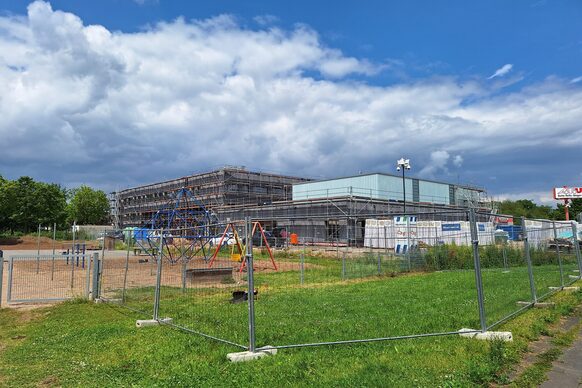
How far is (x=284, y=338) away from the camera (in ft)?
25.3

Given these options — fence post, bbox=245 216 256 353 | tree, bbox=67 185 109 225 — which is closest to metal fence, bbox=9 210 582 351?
fence post, bbox=245 216 256 353

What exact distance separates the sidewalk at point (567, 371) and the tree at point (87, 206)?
4458 inches

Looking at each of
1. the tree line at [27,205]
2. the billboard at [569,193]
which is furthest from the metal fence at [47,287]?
the billboard at [569,193]

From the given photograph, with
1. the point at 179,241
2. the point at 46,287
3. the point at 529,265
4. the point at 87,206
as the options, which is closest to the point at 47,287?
the point at 46,287

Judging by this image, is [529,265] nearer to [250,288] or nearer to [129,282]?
[250,288]

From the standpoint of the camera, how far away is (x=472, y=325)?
8133mm

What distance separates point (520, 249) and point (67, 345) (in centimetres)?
1058

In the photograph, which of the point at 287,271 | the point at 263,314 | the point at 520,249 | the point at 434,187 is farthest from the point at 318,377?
the point at 434,187

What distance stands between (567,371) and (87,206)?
116 m

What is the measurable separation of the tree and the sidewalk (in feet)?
372

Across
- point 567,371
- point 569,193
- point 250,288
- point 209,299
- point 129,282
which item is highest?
point 569,193

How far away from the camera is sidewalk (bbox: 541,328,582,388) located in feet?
18.0

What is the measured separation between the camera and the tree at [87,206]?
4309 inches

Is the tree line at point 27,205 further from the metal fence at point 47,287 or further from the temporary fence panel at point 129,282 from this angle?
the temporary fence panel at point 129,282
